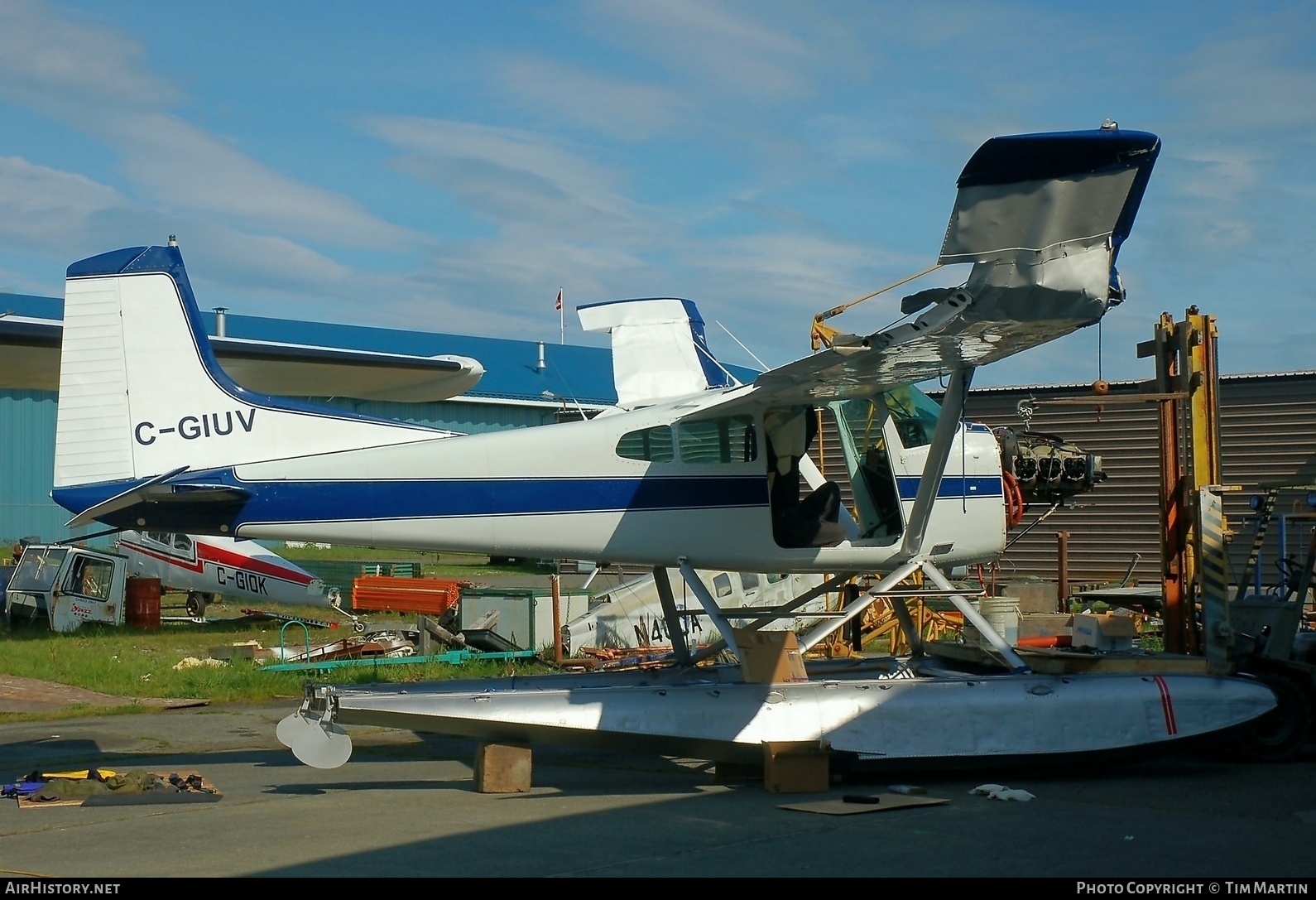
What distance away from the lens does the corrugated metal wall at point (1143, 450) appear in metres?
21.0

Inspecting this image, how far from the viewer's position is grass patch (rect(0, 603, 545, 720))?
45.7 ft

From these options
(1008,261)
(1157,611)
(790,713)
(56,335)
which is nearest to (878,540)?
(790,713)

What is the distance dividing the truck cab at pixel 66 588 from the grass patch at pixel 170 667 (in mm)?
253

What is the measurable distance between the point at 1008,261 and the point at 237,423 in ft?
18.3

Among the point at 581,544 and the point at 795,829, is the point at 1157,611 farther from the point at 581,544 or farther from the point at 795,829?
the point at 795,829

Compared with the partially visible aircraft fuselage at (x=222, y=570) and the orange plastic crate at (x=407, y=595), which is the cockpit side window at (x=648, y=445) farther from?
the partially visible aircraft fuselage at (x=222, y=570)

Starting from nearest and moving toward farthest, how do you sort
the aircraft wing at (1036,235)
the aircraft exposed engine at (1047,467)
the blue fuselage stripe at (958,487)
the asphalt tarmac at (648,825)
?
the asphalt tarmac at (648,825), the aircraft wing at (1036,235), the blue fuselage stripe at (958,487), the aircraft exposed engine at (1047,467)

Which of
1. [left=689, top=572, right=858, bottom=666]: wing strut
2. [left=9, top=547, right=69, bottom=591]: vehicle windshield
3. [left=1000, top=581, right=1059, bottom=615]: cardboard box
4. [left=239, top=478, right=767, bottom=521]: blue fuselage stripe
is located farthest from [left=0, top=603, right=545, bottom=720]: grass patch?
[left=1000, top=581, right=1059, bottom=615]: cardboard box

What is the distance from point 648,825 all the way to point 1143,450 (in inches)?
658

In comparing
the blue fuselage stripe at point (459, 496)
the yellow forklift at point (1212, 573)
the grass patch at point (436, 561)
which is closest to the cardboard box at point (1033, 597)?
the yellow forklift at point (1212, 573)

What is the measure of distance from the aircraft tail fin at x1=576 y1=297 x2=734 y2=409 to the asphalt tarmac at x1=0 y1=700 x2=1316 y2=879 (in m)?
3.65

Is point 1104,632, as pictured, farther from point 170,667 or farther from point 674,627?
point 170,667

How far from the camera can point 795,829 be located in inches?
273

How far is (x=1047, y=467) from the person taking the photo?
1041cm
